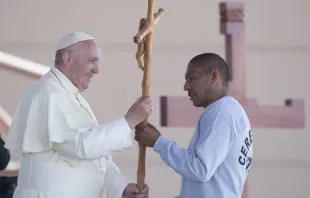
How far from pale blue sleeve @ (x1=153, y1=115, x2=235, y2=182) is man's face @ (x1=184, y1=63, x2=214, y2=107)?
0.10 meters

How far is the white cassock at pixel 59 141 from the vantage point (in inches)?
99.3

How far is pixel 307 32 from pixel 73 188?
130 inches

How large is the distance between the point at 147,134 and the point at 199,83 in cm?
27

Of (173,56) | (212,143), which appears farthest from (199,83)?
(173,56)

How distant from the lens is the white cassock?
2.52 m

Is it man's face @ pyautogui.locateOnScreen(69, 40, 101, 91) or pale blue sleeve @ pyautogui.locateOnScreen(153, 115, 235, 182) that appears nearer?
pale blue sleeve @ pyautogui.locateOnScreen(153, 115, 235, 182)

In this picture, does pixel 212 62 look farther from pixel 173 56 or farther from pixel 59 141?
pixel 173 56

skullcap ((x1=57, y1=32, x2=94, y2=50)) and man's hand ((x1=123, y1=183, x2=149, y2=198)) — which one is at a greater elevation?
skullcap ((x1=57, y1=32, x2=94, y2=50))

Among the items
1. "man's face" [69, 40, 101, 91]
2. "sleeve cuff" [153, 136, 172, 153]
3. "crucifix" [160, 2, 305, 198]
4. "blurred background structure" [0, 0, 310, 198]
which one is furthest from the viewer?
"blurred background structure" [0, 0, 310, 198]

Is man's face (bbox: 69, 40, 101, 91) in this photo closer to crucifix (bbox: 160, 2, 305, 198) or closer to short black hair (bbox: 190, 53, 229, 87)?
short black hair (bbox: 190, 53, 229, 87)

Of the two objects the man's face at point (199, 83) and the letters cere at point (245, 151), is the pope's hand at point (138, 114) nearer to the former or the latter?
the man's face at point (199, 83)

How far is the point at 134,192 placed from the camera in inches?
109

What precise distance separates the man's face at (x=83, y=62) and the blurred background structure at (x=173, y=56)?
2490 millimetres

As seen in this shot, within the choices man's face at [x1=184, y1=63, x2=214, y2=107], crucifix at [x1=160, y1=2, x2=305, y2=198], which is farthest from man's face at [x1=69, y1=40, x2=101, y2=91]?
crucifix at [x1=160, y1=2, x2=305, y2=198]
